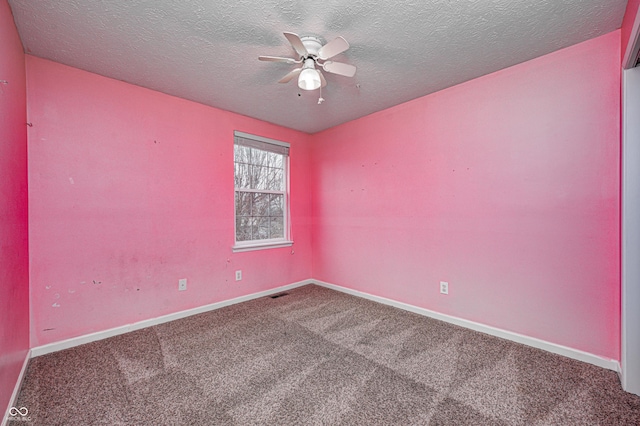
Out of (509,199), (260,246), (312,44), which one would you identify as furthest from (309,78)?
(260,246)

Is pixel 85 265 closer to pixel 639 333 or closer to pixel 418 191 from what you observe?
pixel 418 191

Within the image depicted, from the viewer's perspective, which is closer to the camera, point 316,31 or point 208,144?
point 316,31

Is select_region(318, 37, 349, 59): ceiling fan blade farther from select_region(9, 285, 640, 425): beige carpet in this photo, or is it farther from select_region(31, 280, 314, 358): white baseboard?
select_region(31, 280, 314, 358): white baseboard

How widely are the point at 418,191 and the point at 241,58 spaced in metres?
2.15

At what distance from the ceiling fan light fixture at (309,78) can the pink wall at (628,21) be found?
179 cm

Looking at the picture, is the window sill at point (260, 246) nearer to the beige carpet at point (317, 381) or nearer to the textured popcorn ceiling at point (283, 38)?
the beige carpet at point (317, 381)

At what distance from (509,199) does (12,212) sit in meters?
3.61

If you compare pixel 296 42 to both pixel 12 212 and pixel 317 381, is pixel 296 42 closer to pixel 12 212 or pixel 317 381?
pixel 12 212

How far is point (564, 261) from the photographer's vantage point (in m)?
2.08

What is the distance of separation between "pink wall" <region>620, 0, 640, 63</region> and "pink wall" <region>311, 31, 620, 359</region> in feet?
0.40

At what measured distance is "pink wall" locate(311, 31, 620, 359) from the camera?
6.38 ft

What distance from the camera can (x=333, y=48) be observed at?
69.6 inches

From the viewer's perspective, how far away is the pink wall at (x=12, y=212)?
4.77ft

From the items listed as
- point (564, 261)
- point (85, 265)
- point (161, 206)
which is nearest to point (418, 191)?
point (564, 261)
